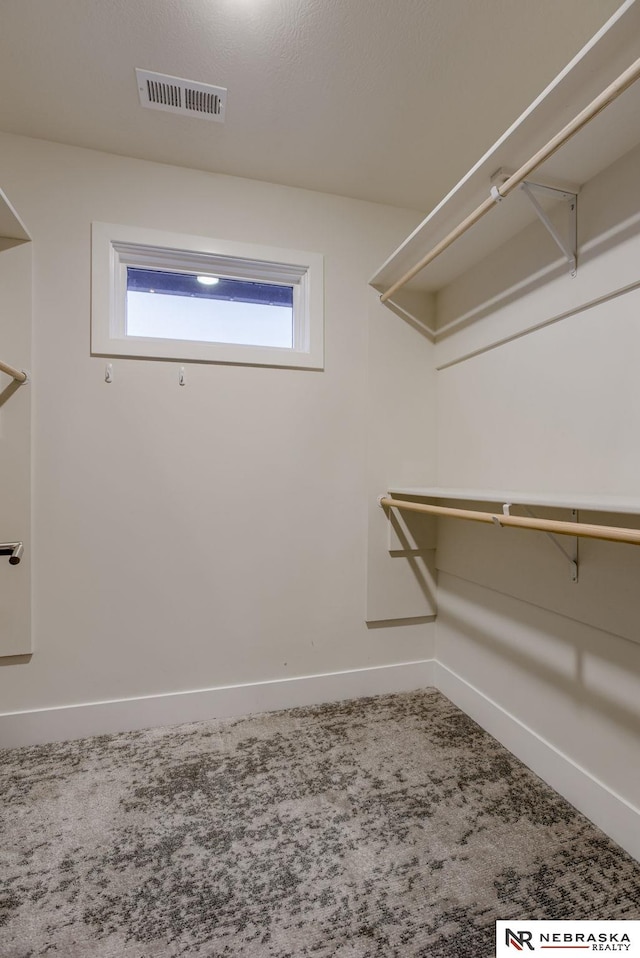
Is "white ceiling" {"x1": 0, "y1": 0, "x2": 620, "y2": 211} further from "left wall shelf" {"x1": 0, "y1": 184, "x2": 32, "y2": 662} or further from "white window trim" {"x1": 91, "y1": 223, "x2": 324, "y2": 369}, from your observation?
"left wall shelf" {"x1": 0, "y1": 184, "x2": 32, "y2": 662}

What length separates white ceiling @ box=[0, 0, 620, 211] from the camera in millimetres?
1349

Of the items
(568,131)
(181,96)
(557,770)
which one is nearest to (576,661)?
(557,770)

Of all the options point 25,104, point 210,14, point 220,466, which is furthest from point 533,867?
point 25,104

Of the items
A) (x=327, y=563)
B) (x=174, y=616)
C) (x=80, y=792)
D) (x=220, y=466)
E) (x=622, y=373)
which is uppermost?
(x=622, y=373)

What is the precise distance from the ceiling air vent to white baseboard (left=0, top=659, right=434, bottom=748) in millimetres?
2415

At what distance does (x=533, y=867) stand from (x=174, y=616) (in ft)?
5.17

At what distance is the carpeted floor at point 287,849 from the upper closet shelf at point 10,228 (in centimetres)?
210

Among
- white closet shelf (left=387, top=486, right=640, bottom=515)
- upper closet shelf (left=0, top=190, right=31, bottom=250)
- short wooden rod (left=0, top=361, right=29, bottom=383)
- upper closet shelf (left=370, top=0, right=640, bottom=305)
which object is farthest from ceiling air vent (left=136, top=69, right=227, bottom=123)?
white closet shelf (left=387, top=486, right=640, bottom=515)

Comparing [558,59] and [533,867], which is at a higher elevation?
[558,59]

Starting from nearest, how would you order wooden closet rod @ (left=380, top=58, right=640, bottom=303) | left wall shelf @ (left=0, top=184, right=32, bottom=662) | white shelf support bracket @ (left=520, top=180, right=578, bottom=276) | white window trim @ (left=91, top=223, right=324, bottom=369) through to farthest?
wooden closet rod @ (left=380, top=58, right=640, bottom=303) < white shelf support bracket @ (left=520, top=180, right=578, bottom=276) < left wall shelf @ (left=0, top=184, right=32, bottom=662) < white window trim @ (left=91, top=223, right=324, bottom=369)

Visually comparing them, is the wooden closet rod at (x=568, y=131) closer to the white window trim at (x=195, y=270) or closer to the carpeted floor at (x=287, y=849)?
the white window trim at (x=195, y=270)

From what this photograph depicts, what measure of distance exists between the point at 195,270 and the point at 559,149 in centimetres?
155

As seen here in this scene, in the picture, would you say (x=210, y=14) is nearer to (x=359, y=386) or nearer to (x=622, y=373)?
(x=359, y=386)

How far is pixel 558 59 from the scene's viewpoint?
1.48 metres
